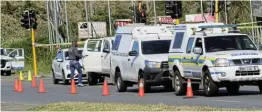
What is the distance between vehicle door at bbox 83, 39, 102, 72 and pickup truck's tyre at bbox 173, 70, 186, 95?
28.5 feet

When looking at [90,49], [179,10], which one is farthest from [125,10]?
[90,49]

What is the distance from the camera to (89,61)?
30078 millimetres

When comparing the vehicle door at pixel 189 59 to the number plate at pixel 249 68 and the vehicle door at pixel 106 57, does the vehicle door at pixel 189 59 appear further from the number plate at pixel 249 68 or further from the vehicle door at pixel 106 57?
the vehicle door at pixel 106 57

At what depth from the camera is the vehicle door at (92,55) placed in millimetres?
29625

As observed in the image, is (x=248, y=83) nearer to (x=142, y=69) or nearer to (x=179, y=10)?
(x=142, y=69)

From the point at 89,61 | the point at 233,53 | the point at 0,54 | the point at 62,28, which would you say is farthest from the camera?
the point at 62,28

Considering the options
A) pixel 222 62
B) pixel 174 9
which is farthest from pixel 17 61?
pixel 222 62

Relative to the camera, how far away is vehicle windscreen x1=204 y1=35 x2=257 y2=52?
19.7 meters

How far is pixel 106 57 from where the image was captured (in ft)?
93.6

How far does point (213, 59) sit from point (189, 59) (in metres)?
1.54

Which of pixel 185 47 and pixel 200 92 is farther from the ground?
pixel 185 47

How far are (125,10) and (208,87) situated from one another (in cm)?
5018

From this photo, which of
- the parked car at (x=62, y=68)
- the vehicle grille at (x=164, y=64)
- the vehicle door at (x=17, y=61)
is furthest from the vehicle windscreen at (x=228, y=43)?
the vehicle door at (x=17, y=61)

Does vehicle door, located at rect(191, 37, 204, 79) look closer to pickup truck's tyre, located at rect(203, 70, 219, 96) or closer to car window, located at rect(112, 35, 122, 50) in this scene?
pickup truck's tyre, located at rect(203, 70, 219, 96)
